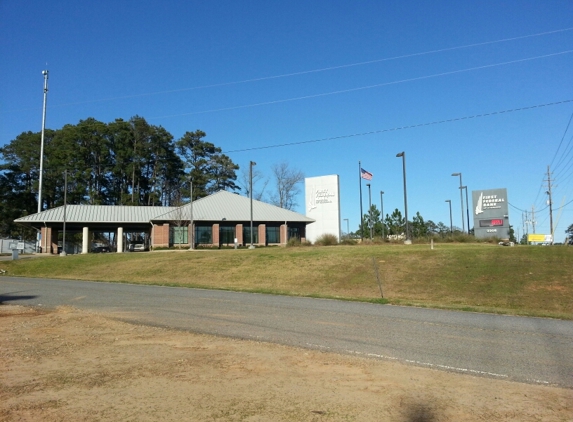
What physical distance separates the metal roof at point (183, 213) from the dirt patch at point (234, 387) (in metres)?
48.6

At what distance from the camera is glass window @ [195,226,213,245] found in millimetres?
57375

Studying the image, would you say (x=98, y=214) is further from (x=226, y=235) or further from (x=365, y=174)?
(x=365, y=174)

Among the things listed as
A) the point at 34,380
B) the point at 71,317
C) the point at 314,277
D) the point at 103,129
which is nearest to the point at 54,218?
the point at 103,129

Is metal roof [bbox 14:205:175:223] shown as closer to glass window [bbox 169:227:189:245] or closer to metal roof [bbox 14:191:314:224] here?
metal roof [bbox 14:191:314:224]

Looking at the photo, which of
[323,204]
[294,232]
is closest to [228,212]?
[294,232]

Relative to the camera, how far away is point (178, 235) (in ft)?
186

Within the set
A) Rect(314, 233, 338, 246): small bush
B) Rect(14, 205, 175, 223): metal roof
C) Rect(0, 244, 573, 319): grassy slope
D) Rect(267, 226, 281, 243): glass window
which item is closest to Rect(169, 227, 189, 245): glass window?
Rect(14, 205, 175, 223): metal roof

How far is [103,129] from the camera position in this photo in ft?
261

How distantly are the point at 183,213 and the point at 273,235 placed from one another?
1134 centimetres

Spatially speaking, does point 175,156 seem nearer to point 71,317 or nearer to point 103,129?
point 103,129

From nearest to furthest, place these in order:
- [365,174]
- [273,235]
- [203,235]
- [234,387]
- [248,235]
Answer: [234,387] < [365,174] < [203,235] < [248,235] < [273,235]

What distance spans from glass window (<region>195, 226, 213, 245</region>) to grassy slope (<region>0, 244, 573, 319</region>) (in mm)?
22294

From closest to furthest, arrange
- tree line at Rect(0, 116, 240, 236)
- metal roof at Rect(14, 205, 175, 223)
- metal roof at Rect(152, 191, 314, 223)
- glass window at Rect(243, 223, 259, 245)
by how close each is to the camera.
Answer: metal roof at Rect(14, 205, 175, 223) → metal roof at Rect(152, 191, 314, 223) → glass window at Rect(243, 223, 259, 245) → tree line at Rect(0, 116, 240, 236)

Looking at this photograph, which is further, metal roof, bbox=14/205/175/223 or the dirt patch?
metal roof, bbox=14/205/175/223
